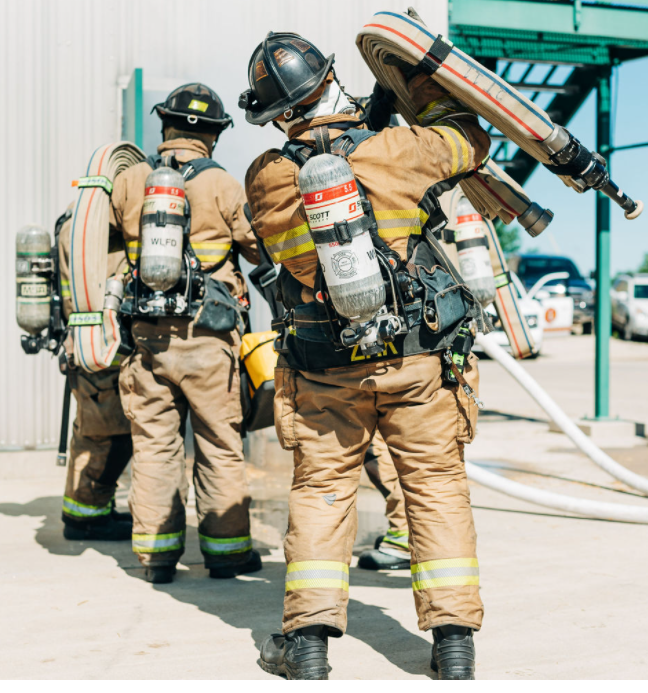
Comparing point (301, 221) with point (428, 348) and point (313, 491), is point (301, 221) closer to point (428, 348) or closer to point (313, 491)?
point (428, 348)

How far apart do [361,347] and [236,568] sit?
70.8 inches

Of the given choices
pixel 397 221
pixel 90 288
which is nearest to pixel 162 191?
pixel 90 288

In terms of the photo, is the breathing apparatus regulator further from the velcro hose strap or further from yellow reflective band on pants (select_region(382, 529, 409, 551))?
the velcro hose strap

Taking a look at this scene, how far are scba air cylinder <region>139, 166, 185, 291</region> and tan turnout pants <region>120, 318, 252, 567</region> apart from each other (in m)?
0.29

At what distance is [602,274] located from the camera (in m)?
7.79

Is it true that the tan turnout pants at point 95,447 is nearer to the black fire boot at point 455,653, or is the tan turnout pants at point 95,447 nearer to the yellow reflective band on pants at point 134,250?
the yellow reflective band on pants at point 134,250

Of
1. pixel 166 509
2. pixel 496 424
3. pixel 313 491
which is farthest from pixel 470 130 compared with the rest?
pixel 496 424

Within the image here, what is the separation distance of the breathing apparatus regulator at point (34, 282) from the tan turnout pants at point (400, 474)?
244cm

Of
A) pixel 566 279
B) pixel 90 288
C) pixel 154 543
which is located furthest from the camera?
pixel 566 279

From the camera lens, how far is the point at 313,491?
2834 millimetres

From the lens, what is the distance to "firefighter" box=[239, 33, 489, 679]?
2705mm

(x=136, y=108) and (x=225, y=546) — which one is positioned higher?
(x=136, y=108)

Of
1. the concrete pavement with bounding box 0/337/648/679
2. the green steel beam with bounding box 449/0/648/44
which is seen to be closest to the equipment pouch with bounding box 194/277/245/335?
the concrete pavement with bounding box 0/337/648/679

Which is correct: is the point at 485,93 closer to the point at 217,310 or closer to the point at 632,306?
the point at 217,310
